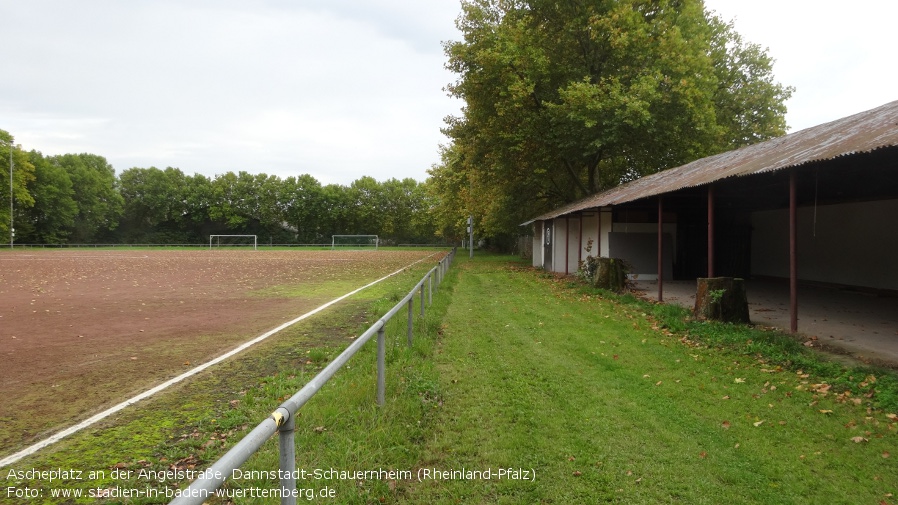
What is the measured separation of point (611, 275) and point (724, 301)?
597cm

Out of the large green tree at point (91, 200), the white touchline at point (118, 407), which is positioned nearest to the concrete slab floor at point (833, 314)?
the white touchline at point (118, 407)

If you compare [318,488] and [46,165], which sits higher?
[46,165]

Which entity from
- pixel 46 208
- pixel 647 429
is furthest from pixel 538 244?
pixel 46 208

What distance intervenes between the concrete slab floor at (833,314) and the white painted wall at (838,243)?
33.1 inches

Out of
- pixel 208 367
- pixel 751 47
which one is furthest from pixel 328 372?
pixel 751 47

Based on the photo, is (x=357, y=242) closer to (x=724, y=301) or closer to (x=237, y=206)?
(x=237, y=206)

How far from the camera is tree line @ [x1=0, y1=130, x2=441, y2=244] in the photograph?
2977 inches

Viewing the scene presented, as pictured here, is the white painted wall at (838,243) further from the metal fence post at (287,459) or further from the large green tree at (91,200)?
the large green tree at (91,200)

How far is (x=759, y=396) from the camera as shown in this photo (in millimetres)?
5453

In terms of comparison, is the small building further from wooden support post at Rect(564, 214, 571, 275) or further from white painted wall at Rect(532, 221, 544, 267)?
white painted wall at Rect(532, 221, 544, 267)

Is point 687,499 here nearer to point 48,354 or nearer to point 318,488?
point 318,488

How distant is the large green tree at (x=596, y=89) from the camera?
74.1ft

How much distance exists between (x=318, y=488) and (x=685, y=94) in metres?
23.8

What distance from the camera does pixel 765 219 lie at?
18.0 metres
